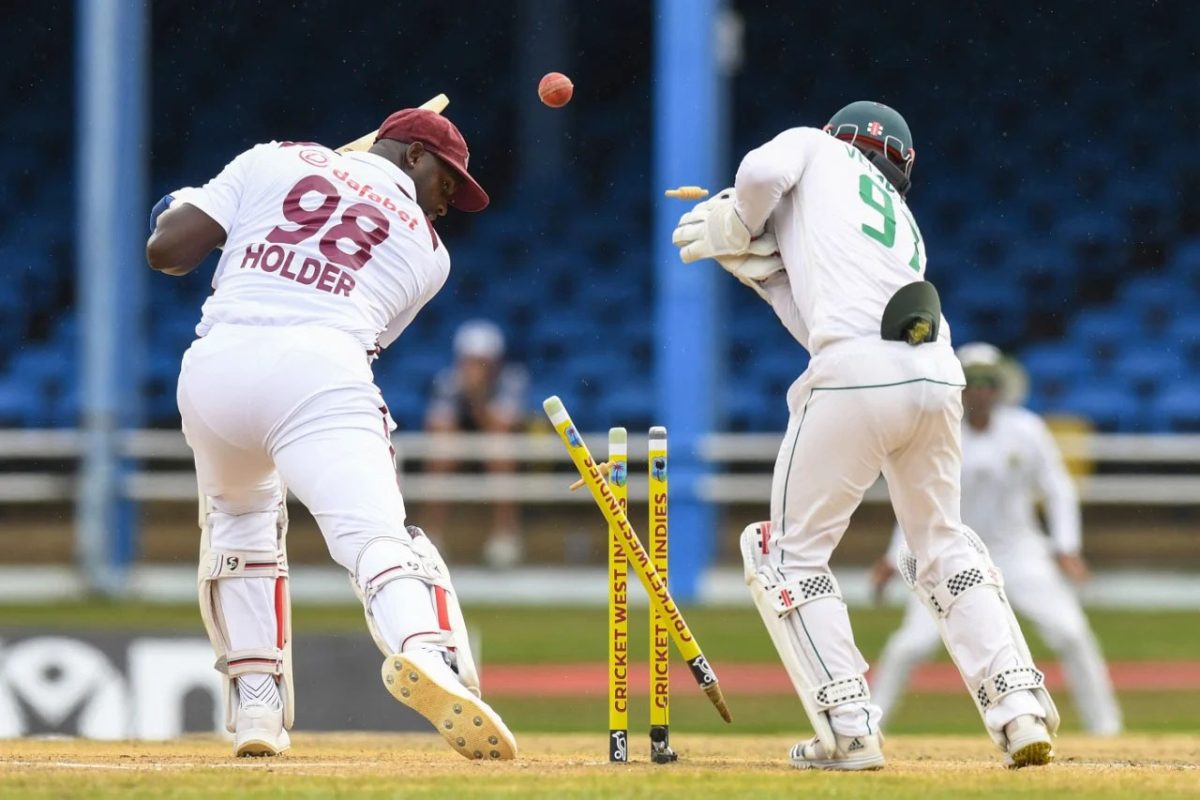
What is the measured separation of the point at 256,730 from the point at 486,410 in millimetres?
9423

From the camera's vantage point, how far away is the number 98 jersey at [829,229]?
5.50 meters

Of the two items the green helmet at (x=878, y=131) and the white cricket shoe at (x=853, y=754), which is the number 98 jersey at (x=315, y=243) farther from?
the white cricket shoe at (x=853, y=754)

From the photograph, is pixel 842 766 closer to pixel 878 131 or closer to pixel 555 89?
pixel 878 131

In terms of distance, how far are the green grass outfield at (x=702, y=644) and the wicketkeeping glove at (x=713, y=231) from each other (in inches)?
152

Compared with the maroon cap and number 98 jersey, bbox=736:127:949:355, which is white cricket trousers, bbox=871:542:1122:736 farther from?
the maroon cap

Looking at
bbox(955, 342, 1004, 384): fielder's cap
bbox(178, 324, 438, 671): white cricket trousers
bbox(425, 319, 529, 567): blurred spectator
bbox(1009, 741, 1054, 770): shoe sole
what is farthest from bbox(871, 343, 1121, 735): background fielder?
bbox(425, 319, 529, 567): blurred spectator

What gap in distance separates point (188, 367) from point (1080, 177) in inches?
565

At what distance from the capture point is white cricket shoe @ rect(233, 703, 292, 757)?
5793 millimetres

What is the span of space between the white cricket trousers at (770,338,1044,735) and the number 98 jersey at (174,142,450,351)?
125cm

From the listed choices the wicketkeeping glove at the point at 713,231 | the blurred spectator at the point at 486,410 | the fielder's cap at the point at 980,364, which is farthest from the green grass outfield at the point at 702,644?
the wicketkeeping glove at the point at 713,231

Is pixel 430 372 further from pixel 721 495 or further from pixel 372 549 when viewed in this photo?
pixel 372 549

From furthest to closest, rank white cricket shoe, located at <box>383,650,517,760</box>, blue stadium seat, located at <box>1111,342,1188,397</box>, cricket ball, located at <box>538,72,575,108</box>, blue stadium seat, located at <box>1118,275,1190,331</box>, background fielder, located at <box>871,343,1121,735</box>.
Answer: blue stadium seat, located at <box>1118,275,1190,331</box> → blue stadium seat, located at <box>1111,342,1188,397</box> → background fielder, located at <box>871,343,1121,735</box> → cricket ball, located at <box>538,72,575,108</box> → white cricket shoe, located at <box>383,650,517,760</box>

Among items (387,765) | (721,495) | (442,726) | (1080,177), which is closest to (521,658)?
(721,495)

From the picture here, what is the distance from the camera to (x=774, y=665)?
447 inches
